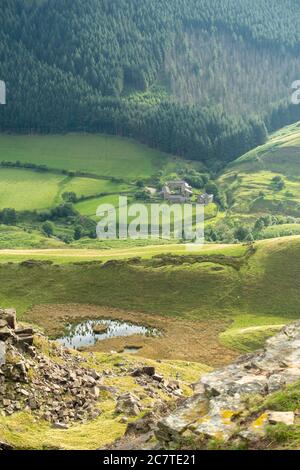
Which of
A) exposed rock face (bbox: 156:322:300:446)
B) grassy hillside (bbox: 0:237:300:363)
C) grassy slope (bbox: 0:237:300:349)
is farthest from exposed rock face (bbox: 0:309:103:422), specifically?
grassy slope (bbox: 0:237:300:349)

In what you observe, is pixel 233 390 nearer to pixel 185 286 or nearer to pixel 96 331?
pixel 96 331

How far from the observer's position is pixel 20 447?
33094mm

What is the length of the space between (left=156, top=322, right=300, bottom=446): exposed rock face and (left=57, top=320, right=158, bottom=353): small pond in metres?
46.5

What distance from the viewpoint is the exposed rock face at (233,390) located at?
2078cm

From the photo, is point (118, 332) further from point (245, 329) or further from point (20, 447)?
point (20, 447)

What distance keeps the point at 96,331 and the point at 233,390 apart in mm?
52387

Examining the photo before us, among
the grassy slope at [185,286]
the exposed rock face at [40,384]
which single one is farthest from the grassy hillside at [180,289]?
the exposed rock face at [40,384]

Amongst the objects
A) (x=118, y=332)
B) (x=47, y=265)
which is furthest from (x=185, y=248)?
(x=118, y=332)

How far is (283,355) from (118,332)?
49834mm

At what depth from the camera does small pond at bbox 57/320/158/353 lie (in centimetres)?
7138

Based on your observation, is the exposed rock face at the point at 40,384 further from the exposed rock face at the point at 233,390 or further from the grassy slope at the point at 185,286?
the grassy slope at the point at 185,286

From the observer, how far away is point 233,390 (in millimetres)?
23031

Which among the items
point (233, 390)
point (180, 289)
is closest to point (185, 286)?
point (180, 289)

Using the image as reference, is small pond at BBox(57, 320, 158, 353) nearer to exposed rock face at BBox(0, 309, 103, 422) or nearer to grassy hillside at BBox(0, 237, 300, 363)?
grassy hillside at BBox(0, 237, 300, 363)
